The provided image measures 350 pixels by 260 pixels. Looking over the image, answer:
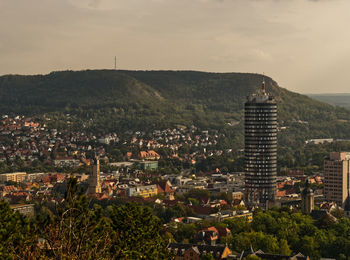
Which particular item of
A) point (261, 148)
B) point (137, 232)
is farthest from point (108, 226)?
point (261, 148)

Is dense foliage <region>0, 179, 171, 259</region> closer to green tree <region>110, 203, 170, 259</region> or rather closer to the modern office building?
green tree <region>110, 203, 170, 259</region>

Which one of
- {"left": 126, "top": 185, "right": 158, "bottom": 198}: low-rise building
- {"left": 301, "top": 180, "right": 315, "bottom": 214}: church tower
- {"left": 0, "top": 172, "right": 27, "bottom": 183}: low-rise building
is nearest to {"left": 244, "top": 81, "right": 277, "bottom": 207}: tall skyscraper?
{"left": 301, "top": 180, "right": 315, "bottom": 214}: church tower

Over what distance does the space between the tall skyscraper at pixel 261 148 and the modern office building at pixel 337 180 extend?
831 centimetres

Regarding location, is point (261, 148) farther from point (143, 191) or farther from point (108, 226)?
point (108, 226)

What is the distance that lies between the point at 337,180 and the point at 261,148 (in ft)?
38.5

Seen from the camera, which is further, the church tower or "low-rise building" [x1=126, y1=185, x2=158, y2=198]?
"low-rise building" [x1=126, y1=185, x2=158, y2=198]

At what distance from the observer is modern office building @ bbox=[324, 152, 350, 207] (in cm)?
10162

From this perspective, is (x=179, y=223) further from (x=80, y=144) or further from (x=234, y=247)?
(x=80, y=144)

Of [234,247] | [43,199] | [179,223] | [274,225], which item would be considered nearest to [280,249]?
[234,247]

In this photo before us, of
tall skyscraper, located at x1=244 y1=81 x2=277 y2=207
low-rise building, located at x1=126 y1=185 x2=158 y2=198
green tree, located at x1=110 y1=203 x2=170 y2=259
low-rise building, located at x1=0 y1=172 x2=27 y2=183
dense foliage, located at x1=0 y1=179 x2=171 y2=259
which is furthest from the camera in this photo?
low-rise building, located at x1=0 y1=172 x2=27 y2=183

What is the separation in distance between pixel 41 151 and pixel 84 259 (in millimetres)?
155160

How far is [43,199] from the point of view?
4099 inches

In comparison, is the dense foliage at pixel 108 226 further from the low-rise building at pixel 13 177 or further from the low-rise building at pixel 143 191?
the low-rise building at pixel 13 177

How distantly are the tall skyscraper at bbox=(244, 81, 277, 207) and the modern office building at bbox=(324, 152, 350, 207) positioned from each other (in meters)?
8.31
